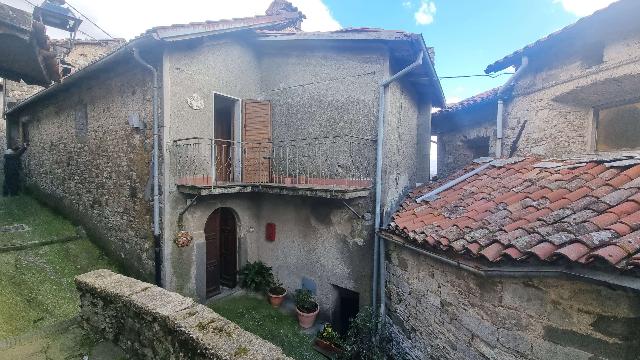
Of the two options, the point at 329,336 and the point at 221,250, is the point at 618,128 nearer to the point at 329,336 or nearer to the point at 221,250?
the point at 329,336

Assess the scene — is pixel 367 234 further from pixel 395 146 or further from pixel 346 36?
pixel 346 36

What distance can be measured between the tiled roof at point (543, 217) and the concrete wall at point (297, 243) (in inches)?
55.2

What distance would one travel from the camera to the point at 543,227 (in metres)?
3.64

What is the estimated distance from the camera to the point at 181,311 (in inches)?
141

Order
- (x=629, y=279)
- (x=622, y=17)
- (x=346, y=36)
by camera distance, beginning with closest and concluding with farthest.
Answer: (x=629, y=279) < (x=622, y=17) < (x=346, y=36)

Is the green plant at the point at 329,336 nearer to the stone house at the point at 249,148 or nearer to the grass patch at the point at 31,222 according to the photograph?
the stone house at the point at 249,148

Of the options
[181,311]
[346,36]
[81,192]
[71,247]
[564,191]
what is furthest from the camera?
[81,192]

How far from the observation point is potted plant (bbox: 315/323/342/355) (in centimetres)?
654

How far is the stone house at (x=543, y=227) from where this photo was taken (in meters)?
3.13

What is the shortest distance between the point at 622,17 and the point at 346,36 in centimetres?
494

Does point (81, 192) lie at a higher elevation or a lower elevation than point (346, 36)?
lower

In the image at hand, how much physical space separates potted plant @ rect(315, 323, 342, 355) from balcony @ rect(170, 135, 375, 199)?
3024 millimetres

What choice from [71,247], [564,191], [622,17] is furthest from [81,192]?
[622,17]

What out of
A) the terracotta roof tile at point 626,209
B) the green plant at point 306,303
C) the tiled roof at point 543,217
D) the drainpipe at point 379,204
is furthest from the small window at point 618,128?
the green plant at point 306,303
